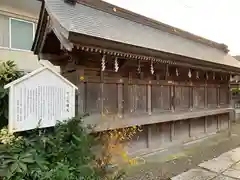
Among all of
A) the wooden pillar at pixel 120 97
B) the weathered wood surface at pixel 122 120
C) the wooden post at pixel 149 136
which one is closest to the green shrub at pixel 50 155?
the weathered wood surface at pixel 122 120

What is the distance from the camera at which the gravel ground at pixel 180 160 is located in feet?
19.5

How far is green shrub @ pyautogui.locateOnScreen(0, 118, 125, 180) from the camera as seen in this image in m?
3.12

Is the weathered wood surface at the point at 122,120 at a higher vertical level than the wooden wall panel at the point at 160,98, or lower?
lower

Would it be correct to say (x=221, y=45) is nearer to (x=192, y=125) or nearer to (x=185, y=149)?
(x=192, y=125)

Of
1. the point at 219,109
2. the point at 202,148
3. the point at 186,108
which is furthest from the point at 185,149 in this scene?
the point at 219,109

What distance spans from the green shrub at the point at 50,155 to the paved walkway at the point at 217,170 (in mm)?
2606

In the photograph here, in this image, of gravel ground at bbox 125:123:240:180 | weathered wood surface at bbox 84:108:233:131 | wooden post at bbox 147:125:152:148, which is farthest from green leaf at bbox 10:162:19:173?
wooden post at bbox 147:125:152:148

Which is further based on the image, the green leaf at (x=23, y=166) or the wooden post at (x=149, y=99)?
the wooden post at (x=149, y=99)

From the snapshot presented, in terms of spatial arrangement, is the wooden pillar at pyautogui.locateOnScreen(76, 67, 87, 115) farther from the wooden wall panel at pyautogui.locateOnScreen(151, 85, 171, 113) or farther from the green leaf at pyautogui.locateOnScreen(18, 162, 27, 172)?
the wooden wall panel at pyautogui.locateOnScreen(151, 85, 171, 113)

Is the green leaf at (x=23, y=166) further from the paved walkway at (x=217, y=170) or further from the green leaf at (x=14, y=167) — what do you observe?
the paved walkway at (x=217, y=170)

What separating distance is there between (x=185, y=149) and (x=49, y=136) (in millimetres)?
6228

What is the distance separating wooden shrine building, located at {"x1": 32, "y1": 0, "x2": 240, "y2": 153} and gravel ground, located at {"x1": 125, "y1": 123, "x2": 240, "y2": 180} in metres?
0.58

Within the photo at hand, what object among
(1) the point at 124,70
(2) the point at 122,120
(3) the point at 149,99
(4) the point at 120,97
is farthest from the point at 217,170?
(1) the point at 124,70

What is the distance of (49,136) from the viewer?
394 cm
